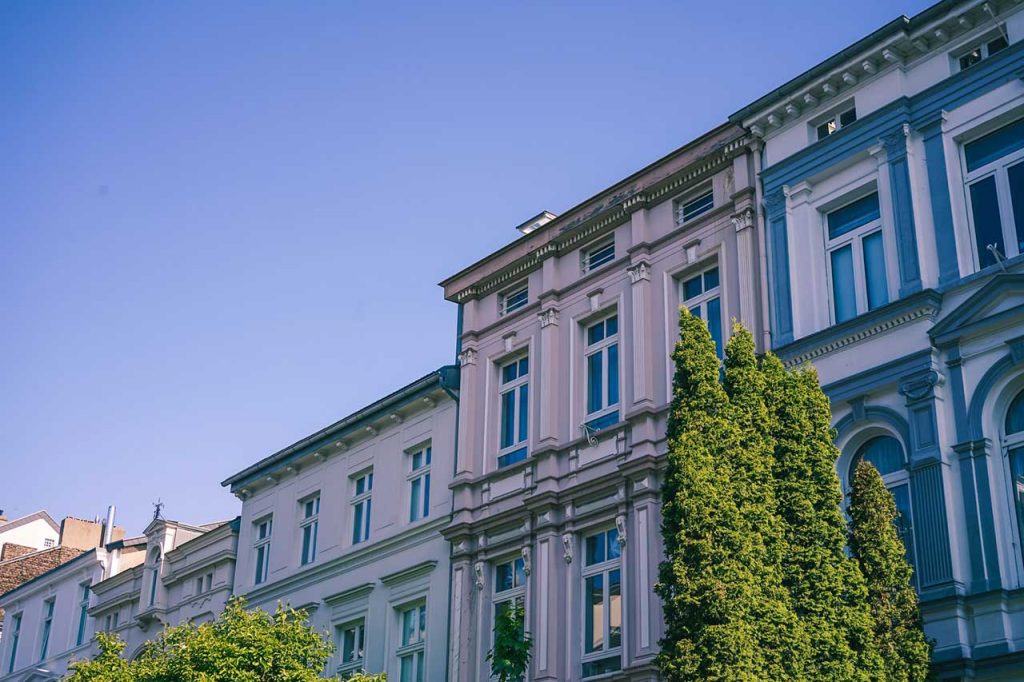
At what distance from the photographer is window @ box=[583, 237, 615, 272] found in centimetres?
2948

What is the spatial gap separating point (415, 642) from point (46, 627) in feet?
78.0

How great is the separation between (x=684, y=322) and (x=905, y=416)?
4170 millimetres

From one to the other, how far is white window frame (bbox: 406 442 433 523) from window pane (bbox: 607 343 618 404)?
6.10 meters

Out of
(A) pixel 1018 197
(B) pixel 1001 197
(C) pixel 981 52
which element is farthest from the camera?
(C) pixel 981 52

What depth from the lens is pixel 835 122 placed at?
24.7 metres

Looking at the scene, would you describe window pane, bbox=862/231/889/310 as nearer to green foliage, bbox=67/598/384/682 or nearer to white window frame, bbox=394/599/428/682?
green foliage, bbox=67/598/384/682

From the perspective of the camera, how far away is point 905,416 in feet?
70.8

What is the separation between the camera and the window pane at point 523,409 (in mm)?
29969

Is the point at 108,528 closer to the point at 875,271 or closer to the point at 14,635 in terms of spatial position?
the point at 14,635

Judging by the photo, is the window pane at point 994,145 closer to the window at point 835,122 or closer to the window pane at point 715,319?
the window at point 835,122

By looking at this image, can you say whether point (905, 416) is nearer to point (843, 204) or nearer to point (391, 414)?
point (843, 204)

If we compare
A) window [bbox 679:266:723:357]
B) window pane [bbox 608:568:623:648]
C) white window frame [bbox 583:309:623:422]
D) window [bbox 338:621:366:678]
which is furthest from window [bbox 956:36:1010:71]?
window [bbox 338:621:366:678]

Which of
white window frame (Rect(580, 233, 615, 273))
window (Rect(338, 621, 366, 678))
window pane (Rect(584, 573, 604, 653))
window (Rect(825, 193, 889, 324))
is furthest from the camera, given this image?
window (Rect(338, 621, 366, 678))

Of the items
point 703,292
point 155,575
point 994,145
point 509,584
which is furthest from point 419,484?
point 994,145
